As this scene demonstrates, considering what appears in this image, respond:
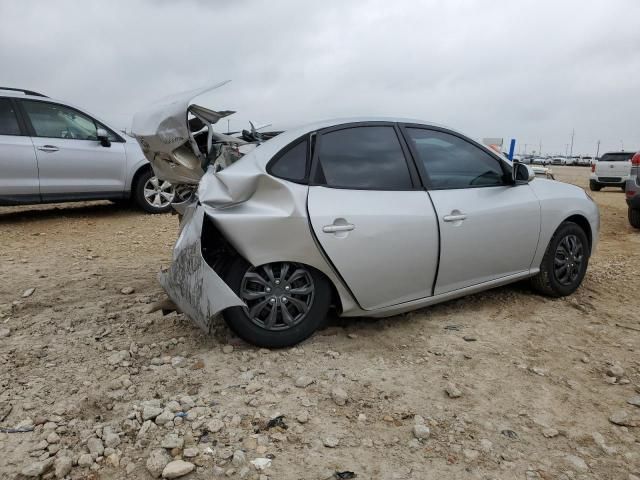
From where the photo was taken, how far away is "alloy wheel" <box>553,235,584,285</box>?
442 cm

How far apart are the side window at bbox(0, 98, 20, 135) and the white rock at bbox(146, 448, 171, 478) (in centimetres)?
630

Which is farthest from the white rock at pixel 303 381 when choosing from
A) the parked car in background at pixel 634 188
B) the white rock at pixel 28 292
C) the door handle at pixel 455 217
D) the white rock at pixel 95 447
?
the parked car in background at pixel 634 188

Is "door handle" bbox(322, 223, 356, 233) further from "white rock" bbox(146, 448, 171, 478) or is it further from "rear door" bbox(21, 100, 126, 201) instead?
"rear door" bbox(21, 100, 126, 201)

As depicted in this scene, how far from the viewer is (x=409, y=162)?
3.62 meters

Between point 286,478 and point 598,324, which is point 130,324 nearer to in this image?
point 286,478

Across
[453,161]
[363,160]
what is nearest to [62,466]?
[363,160]

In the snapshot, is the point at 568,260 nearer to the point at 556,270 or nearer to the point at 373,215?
the point at 556,270

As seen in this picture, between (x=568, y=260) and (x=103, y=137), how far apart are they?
637 cm

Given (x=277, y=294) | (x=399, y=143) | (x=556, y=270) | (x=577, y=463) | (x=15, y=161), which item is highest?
(x=399, y=143)

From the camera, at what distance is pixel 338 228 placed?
3.18m

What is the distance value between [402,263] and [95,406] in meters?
1.98

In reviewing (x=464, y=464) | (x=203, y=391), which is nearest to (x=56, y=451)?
(x=203, y=391)

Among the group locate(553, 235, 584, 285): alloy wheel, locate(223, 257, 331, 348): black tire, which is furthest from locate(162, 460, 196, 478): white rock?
locate(553, 235, 584, 285): alloy wheel

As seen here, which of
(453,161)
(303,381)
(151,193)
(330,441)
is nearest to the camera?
(330,441)
